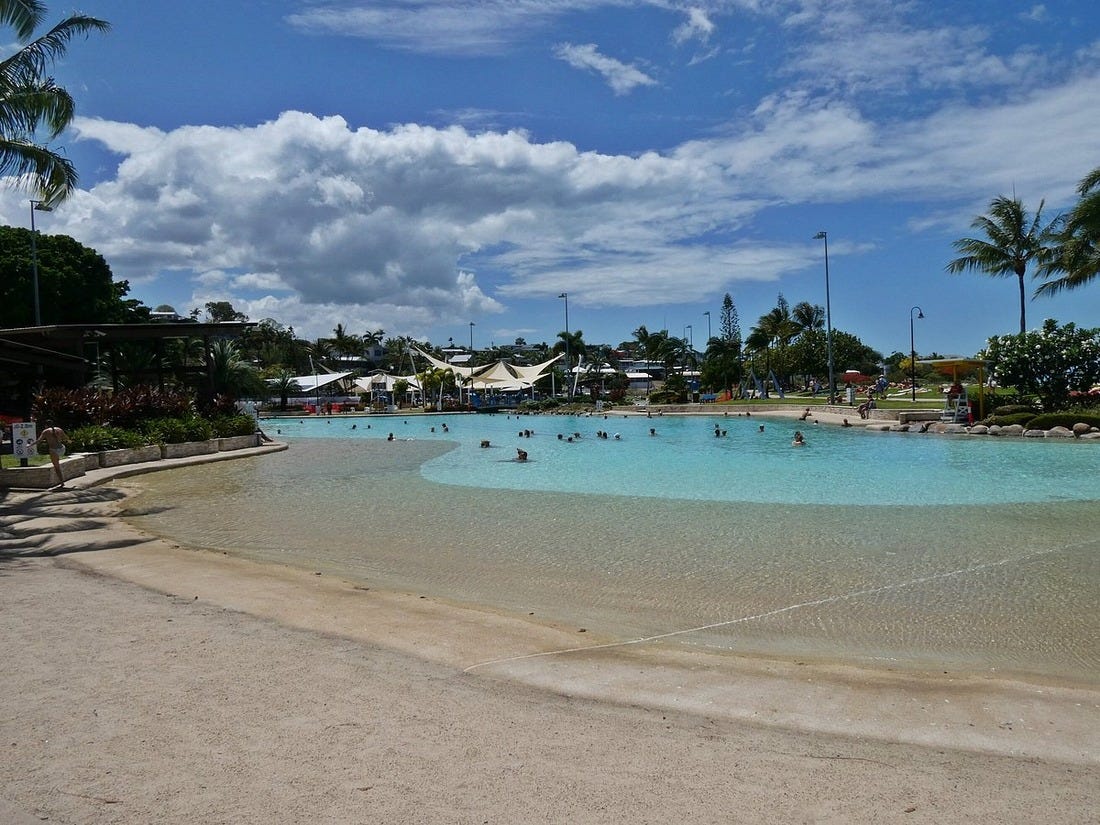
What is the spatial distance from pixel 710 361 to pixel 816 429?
1904 inches

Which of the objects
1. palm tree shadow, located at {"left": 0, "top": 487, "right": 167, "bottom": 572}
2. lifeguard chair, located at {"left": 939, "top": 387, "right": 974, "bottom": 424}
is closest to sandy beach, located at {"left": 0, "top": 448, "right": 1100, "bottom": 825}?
palm tree shadow, located at {"left": 0, "top": 487, "right": 167, "bottom": 572}

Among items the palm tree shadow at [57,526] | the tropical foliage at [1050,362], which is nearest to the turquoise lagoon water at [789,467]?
the tropical foliage at [1050,362]

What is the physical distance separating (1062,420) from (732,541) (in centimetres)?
2324

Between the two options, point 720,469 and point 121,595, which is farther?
point 720,469

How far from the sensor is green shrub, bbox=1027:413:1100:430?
88.5ft

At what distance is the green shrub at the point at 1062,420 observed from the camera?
88.5ft

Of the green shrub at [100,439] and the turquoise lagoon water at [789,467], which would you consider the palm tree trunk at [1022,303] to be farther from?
the green shrub at [100,439]

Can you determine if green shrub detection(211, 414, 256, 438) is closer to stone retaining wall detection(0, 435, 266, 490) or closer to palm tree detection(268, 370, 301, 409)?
stone retaining wall detection(0, 435, 266, 490)

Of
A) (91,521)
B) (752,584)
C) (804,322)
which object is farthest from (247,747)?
(804,322)

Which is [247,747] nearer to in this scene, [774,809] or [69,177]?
[774,809]

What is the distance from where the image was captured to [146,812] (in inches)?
124

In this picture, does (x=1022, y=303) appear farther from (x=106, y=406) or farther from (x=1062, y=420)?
(x=106, y=406)

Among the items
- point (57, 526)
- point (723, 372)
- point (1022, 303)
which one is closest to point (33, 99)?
point (57, 526)

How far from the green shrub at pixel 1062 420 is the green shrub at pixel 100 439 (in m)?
30.1
